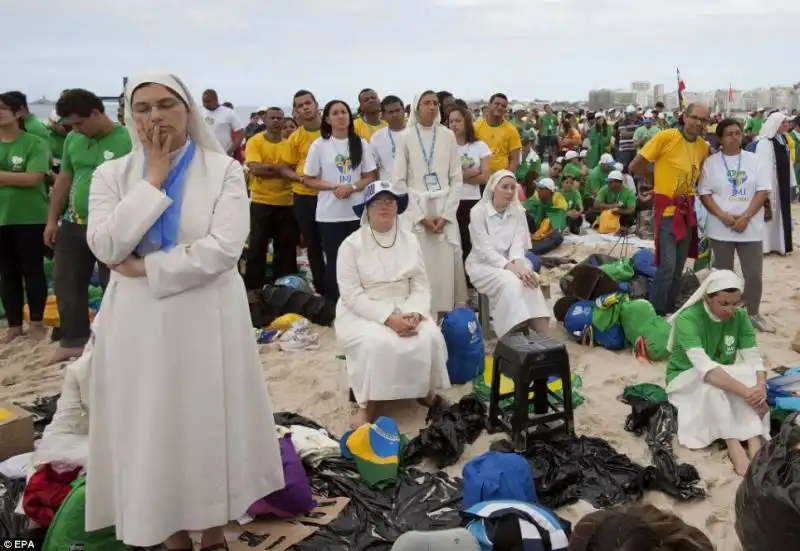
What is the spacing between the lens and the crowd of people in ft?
8.50

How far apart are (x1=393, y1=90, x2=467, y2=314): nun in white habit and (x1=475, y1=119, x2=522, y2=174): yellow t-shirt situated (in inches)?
60.6

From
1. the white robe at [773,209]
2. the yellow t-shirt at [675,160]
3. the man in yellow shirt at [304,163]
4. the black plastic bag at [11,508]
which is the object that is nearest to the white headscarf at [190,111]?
the black plastic bag at [11,508]

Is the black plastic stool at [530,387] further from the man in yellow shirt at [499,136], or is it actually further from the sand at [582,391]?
the man in yellow shirt at [499,136]

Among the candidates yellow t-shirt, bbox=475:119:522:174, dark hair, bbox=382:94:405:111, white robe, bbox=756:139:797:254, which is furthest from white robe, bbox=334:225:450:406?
white robe, bbox=756:139:797:254

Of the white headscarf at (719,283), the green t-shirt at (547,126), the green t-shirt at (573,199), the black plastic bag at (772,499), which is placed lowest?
the black plastic bag at (772,499)

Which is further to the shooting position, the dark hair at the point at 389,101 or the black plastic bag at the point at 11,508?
the dark hair at the point at 389,101

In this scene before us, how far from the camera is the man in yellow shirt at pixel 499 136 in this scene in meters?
7.57

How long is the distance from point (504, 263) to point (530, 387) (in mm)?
1551

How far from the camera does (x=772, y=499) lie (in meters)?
2.34

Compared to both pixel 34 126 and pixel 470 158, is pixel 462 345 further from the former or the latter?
pixel 34 126

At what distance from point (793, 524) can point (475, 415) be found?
2.32 m

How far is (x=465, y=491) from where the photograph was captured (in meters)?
3.40

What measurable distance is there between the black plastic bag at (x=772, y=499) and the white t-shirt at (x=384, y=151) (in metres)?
4.45

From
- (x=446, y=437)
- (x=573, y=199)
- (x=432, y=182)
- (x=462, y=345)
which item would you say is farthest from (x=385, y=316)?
(x=573, y=199)
